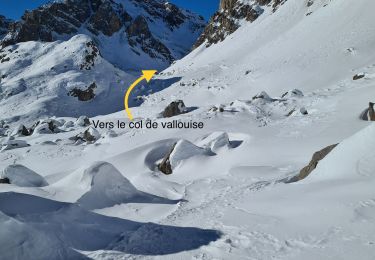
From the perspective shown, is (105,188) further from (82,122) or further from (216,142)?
(82,122)

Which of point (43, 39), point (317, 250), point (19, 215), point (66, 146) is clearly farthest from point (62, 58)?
point (317, 250)

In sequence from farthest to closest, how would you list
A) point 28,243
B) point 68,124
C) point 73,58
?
point 73,58
point 68,124
point 28,243

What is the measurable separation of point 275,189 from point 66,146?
16.3 meters

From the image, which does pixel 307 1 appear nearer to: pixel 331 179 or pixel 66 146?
pixel 66 146

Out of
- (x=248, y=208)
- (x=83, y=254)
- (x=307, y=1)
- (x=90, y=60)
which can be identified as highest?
(x=307, y=1)

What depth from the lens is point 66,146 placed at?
22.8 meters

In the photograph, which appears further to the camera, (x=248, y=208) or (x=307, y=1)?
(x=307, y=1)

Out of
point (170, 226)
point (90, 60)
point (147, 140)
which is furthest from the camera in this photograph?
point (90, 60)

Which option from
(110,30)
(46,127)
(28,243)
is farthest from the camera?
(110,30)

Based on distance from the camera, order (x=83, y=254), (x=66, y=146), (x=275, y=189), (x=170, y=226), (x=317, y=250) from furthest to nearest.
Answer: (x=66, y=146)
(x=275, y=189)
(x=170, y=226)
(x=83, y=254)
(x=317, y=250)

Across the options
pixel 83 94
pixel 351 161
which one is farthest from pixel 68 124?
pixel 351 161

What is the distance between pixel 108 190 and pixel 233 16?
52.4 m

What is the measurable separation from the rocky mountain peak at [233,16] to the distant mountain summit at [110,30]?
47.7 ft

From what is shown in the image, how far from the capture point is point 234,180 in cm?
1160
